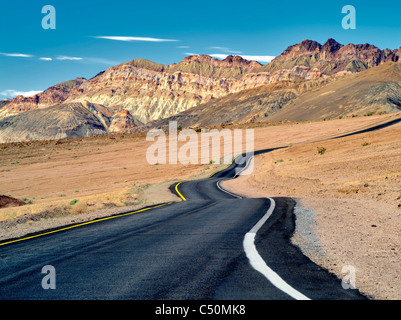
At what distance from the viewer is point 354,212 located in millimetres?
13078

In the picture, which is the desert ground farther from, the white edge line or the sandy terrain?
the white edge line

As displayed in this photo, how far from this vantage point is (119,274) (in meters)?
5.46

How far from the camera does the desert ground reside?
24.6ft

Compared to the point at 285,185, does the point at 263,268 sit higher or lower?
higher

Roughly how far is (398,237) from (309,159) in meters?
38.0

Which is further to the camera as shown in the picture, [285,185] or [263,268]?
[285,185]

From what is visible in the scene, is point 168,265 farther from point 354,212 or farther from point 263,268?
point 354,212

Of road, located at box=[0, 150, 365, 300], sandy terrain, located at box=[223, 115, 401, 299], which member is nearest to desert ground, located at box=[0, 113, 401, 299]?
sandy terrain, located at box=[223, 115, 401, 299]

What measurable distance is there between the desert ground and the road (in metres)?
0.74

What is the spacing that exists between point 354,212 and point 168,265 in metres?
9.53

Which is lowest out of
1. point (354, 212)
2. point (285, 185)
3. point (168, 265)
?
point (285, 185)

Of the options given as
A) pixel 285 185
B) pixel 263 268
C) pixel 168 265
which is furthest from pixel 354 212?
pixel 285 185
